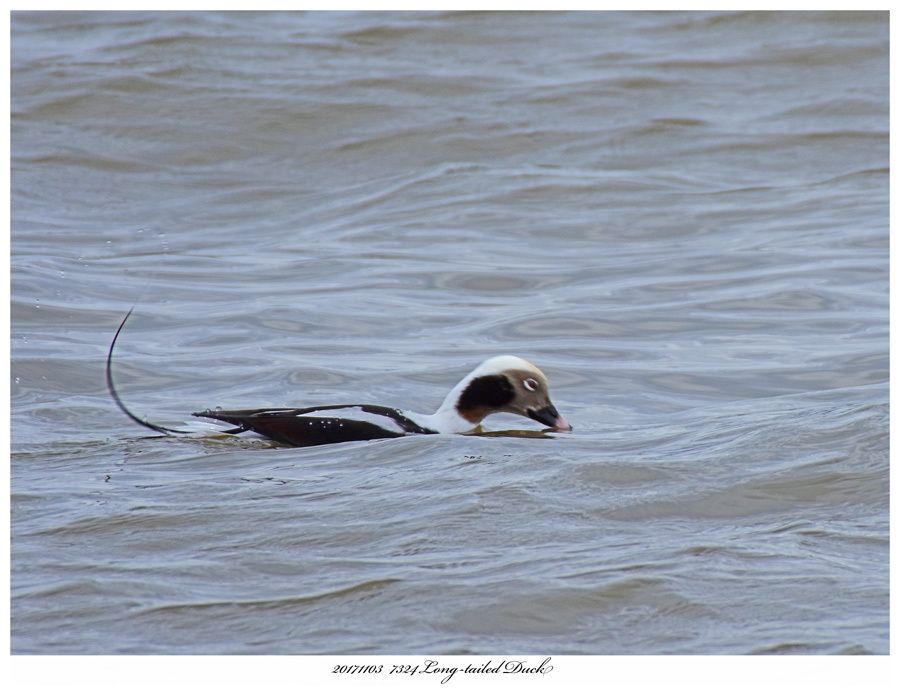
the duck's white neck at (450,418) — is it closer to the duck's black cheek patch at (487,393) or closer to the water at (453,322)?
the duck's black cheek patch at (487,393)

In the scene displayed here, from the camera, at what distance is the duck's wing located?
6008mm

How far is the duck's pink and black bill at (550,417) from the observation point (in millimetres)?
6471

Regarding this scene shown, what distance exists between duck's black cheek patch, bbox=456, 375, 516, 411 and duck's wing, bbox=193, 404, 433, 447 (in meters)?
0.37

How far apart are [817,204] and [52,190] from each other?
23.1 ft

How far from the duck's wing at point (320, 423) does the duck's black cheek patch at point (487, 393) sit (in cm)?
37

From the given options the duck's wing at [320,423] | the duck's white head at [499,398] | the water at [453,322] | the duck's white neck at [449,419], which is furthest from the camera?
the duck's white head at [499,398]

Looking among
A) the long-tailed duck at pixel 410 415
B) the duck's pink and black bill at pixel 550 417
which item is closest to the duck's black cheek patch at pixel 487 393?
the long-tailed duck at pixel 410 415

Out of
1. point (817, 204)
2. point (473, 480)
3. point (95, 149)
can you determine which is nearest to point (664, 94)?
point (817, 204)

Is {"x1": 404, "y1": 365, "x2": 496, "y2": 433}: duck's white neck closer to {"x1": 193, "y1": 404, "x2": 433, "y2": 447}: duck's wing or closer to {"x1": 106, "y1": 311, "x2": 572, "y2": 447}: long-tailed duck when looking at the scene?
{"x1": 106, "y1": 311, "x2": 572, "y2": 447}: long-tailed duck

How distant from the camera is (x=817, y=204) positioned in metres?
11.8

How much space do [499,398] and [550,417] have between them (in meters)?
0.29

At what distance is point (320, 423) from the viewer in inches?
239

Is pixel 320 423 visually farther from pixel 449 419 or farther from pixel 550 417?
pixel 550 417

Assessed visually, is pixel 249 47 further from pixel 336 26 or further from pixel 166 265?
pixel 166 265
